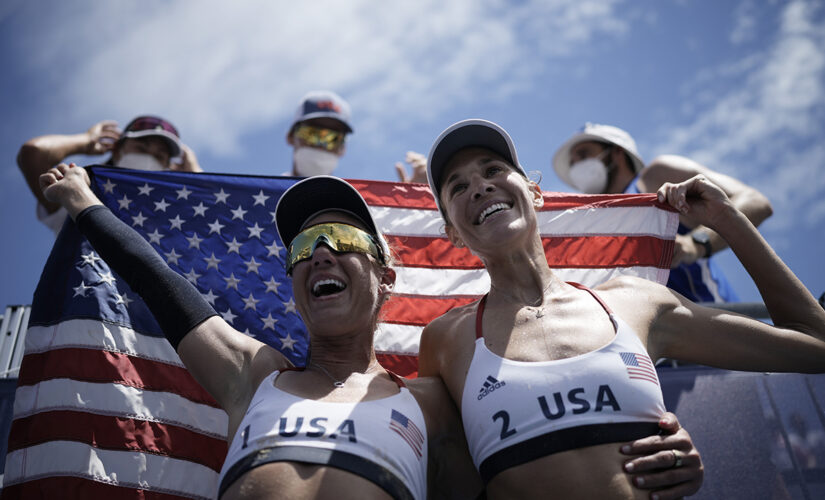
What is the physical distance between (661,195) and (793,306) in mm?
1026

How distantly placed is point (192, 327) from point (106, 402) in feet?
4.42

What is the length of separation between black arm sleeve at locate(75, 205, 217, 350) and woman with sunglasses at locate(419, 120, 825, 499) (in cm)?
138

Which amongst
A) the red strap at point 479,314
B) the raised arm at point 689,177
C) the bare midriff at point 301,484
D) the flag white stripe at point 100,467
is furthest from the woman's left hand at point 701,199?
the flag white stripe at point 100,467

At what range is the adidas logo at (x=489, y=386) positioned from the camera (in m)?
2.63

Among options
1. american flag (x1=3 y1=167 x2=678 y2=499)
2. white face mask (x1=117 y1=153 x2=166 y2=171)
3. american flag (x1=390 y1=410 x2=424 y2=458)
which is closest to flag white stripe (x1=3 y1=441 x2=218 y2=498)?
american flag (x1=3 y1=167 x2=678 y2=499)

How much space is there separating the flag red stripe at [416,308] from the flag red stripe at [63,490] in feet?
7.17

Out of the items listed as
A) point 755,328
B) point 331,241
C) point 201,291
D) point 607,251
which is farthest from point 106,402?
point 755,328

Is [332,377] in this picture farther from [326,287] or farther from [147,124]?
[147,124]

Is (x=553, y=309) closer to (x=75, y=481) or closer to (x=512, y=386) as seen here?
(x=512, y=386)

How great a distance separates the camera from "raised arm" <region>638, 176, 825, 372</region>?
10.1ft

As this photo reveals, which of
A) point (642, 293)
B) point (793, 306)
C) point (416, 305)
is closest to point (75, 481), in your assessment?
point (416, 305)

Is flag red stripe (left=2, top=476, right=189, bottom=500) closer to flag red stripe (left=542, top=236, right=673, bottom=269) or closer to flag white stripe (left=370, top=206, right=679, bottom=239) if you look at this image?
flag white stripe (left=370, top=206, right=679, bottom=239)

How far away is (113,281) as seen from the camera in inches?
163

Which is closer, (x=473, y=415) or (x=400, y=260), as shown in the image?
(x=473, y=415)
